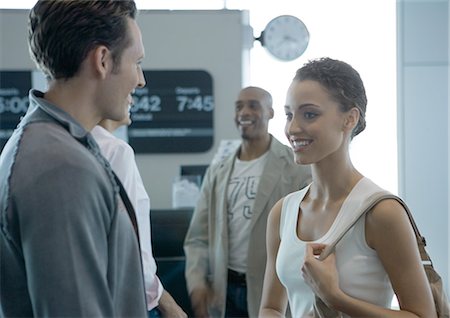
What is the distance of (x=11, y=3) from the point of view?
159 inches

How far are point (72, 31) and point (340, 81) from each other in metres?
0.74

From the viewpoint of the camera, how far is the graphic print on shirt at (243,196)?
8.36 ft

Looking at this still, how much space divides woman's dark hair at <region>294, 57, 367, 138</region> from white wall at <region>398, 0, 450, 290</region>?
2.94m

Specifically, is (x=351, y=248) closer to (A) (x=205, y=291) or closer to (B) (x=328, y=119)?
(B) (x=328, y=119)

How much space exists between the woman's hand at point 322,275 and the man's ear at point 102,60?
2.00ft

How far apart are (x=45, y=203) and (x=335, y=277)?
707mm

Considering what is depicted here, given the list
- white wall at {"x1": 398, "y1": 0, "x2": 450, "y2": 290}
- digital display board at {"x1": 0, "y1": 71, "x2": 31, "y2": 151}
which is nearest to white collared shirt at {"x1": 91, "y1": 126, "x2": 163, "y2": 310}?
digital display board at {"x1": 0, "y1": 71, "x2": 31, "y2": 151}

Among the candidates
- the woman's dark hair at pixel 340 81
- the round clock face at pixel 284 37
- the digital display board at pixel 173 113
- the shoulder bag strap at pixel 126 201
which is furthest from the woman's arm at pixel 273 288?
the round clock face at pixel 284 37

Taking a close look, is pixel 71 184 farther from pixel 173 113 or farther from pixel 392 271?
pixel 173 113

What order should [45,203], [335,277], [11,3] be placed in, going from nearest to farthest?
[45,203], [335,277], [11,3]

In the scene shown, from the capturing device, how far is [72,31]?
0.93 meters

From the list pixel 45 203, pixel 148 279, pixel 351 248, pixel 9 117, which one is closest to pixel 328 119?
pixel 351 248

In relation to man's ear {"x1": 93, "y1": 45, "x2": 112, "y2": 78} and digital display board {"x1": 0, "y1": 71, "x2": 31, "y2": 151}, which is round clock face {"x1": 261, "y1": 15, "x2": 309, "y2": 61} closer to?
digital display board {"x1": 0, "y1": 71, "x2": 31, "y2": 151}

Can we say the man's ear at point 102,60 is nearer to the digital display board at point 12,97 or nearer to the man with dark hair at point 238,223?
the man with dark hair at point 238,223
